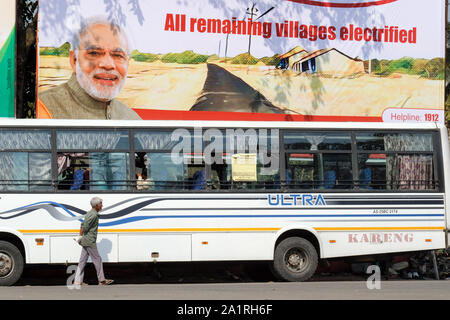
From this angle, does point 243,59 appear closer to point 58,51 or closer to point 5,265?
point 58,51

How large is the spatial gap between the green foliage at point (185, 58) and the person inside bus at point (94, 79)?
1.00 metres

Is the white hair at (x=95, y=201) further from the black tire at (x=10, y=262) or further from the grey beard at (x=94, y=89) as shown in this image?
the grey beard at (x=94, y=89)

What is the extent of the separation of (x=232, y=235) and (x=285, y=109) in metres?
6.45

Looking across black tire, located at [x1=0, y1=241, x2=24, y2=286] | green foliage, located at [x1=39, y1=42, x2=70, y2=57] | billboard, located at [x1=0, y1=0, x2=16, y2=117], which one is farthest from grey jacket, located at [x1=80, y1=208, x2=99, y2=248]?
green foliage, located at [x1=39, y1=42, x2=70, y2=57]

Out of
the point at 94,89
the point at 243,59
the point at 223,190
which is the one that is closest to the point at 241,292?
the point at 223,190

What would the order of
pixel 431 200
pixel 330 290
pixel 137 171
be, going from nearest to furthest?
1. pixel 330 290
2. pixel 137 171
3. pixel 431 200

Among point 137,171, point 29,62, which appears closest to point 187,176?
point 137,171

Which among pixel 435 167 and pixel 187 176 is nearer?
pixel 187 176

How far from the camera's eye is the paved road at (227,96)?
19.3 m

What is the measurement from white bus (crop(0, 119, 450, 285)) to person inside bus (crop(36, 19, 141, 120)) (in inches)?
165

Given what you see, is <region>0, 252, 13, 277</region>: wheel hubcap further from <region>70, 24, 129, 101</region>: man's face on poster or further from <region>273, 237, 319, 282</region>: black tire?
<region>70, 24, 129, 101</region>: man's face on poster

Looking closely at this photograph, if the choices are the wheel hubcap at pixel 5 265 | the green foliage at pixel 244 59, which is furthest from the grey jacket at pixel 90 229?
the green foliage at pixel 244 59

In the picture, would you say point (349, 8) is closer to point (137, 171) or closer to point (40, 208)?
point (137, 171)

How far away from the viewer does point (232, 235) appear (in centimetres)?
1430
